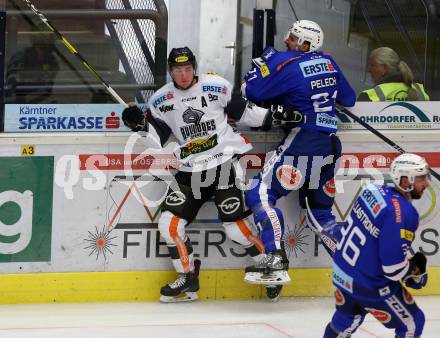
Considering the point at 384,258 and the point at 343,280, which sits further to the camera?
the point at 343,280

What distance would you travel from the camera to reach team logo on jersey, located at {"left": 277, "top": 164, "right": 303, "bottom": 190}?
6.98 metres

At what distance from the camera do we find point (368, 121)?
7.36 m

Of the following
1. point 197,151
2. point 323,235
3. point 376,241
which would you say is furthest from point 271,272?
point 376,241

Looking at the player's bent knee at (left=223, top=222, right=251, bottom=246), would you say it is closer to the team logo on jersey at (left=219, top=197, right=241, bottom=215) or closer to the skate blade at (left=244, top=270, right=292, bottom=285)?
the team logo on jersey at (left=219, top=197, right=241, bottom=215)

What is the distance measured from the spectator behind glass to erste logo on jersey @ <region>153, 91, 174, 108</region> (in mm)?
1242

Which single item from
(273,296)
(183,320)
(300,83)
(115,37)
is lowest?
(183,320)

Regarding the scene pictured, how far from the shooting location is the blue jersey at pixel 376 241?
5195mm

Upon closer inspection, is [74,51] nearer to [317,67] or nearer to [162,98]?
[162,98]

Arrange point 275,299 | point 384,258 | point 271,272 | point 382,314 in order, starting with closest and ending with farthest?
1. point 384,258
2. point 382,314
3. point 271,272
4. point 275,299

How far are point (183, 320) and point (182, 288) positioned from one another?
338mm

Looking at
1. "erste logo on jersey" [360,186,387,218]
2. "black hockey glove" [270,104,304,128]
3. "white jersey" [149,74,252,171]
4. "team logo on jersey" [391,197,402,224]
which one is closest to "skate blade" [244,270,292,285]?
"white jersey" [149,74,252,171]

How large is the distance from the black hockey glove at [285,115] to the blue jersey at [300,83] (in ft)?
0.19

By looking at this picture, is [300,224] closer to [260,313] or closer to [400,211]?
[260,313]

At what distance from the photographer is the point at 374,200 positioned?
5312 mm
